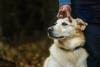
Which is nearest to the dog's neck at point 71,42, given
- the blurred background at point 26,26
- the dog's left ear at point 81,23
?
the dog's left ear at point 81,23

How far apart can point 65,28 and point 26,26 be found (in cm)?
504

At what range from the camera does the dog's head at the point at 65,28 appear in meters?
9.77

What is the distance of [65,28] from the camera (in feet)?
32.6

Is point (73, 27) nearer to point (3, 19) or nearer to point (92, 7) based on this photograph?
point (92, 7)

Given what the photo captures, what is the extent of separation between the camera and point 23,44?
14688 millimetres

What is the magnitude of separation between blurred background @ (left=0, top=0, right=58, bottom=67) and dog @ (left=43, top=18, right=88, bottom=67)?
403cm

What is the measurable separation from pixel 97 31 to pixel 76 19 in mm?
451

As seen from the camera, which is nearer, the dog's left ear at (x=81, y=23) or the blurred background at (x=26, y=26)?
the dog's left ear at (x=81, y=23)

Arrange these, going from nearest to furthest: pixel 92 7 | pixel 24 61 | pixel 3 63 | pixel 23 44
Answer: pixel 92 7 → pixel 3 63 → pixel 24 61 → pixel 23 44

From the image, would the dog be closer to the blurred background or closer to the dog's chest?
the dog's chest

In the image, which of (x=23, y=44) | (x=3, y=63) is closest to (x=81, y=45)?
(x=3, y=63)

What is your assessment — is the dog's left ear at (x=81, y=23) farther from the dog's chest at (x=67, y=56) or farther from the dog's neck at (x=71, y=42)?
the dog's chest at (x=67, y=56)

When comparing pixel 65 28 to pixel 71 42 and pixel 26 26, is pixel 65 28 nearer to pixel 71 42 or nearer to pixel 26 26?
pixel 71 42

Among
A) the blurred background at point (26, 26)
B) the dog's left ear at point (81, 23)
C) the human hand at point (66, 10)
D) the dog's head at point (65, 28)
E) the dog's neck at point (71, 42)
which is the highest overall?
the human hand at point (66, 10)
